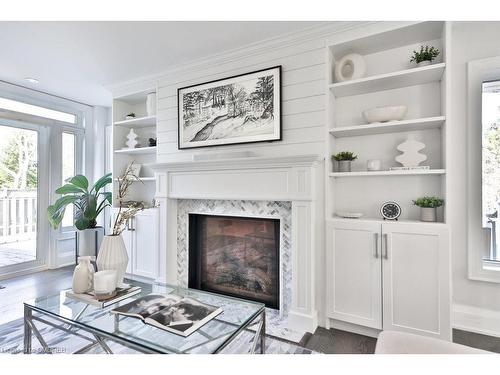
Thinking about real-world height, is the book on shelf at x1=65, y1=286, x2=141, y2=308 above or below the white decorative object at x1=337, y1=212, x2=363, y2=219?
below

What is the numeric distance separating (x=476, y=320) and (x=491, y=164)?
123 cm

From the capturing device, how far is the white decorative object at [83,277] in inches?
65.1

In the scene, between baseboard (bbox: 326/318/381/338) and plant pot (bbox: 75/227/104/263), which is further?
plant pot (bbox: 75/227/104/263)

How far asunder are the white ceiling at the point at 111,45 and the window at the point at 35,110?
1.12 feet

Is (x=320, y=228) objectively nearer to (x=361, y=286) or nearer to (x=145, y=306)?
(x=361, y=286)

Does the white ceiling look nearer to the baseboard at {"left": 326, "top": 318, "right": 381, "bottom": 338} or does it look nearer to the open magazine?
the open magazine

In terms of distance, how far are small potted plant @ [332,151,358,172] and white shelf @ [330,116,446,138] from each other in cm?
18

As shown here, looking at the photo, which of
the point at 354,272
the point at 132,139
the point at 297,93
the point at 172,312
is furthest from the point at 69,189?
the point at 354,272

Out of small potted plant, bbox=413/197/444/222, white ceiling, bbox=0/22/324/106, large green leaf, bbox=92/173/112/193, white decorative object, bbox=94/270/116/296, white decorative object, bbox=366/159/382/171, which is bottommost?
white decorative object, bbox=94/270/116/296

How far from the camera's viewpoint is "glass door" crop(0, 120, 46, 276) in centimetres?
351

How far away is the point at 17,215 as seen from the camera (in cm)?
364

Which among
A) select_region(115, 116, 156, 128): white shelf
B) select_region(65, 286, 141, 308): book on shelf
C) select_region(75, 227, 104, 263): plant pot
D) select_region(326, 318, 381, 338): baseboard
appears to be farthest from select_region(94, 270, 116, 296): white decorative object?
select_region(75, 227, 104, 263): plant pot

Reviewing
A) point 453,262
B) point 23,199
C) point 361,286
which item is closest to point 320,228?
point 361,286

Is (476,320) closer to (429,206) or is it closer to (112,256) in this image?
(429,206)
